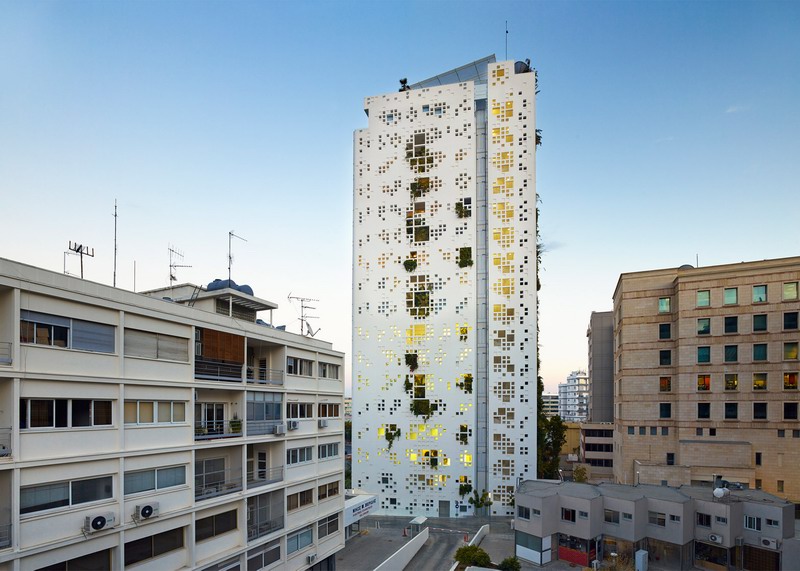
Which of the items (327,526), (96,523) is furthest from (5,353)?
(327,526)

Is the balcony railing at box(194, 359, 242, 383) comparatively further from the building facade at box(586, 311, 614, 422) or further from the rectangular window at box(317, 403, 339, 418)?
the building facade at box(586, 311, 614, 422)

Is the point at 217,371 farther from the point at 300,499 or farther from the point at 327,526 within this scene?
the point at 327,526

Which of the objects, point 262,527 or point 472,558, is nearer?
point 262,527

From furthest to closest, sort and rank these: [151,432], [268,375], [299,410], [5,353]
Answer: [299,410], [268,375], [151,432], [5,353]

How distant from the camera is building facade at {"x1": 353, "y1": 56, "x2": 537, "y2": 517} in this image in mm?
48812

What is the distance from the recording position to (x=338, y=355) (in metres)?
33.2

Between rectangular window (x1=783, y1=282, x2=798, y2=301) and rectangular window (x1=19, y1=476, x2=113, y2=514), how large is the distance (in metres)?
45.1

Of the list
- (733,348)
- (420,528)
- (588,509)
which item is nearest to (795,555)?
(588,509)

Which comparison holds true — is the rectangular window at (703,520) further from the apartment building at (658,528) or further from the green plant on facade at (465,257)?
the green plant on facade at (465,257)

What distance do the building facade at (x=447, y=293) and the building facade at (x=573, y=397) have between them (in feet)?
451

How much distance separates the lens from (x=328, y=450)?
Result: 30.9 meters

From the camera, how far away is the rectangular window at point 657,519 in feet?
108

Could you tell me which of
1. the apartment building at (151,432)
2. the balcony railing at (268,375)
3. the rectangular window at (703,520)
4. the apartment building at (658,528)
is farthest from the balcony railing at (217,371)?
the rectangular window at (703,520)

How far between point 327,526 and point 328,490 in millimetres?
2005
